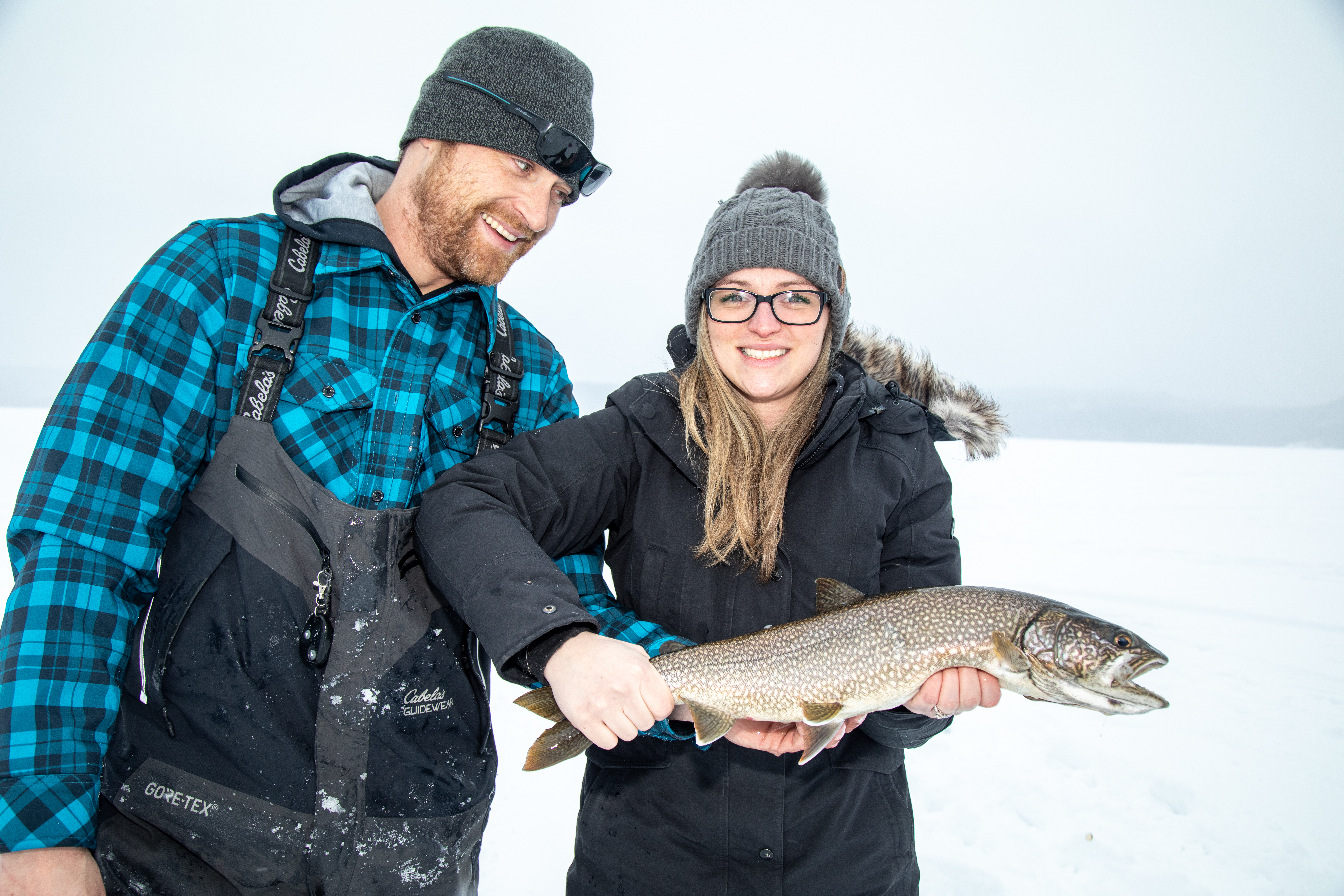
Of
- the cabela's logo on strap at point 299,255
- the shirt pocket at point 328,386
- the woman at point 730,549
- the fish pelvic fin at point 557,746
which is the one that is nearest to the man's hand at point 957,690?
the woman at point 730,549

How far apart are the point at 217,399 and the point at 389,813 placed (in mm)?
1455

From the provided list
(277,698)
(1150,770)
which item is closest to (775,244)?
(277,698)

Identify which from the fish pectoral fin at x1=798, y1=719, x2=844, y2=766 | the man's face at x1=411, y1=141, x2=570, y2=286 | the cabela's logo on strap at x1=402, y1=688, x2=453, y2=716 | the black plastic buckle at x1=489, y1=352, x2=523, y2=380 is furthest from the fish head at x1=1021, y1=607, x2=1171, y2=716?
the man's face at x1=411, y1=141, x2=570, y2=286

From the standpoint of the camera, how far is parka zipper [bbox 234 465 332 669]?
202cm

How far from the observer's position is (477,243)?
2.52 m

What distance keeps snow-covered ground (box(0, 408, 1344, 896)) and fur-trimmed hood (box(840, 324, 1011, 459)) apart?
6.40 ft

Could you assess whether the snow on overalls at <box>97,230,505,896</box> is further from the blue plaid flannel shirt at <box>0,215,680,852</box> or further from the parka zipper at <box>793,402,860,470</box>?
the parka zipper at <box>793,402,860,470</box>

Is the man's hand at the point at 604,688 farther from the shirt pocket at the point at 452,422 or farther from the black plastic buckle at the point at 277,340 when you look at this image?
the black plastic buckle at the point at 277,340

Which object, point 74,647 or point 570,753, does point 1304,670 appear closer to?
point 570,753

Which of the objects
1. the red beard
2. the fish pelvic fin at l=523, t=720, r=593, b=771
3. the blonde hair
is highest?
the red beard

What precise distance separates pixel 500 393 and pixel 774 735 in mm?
1671

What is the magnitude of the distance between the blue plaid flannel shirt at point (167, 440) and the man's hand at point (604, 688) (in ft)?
1.15

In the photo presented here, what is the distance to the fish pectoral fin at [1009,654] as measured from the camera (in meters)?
2.17

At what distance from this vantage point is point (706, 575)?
94.4 inches
